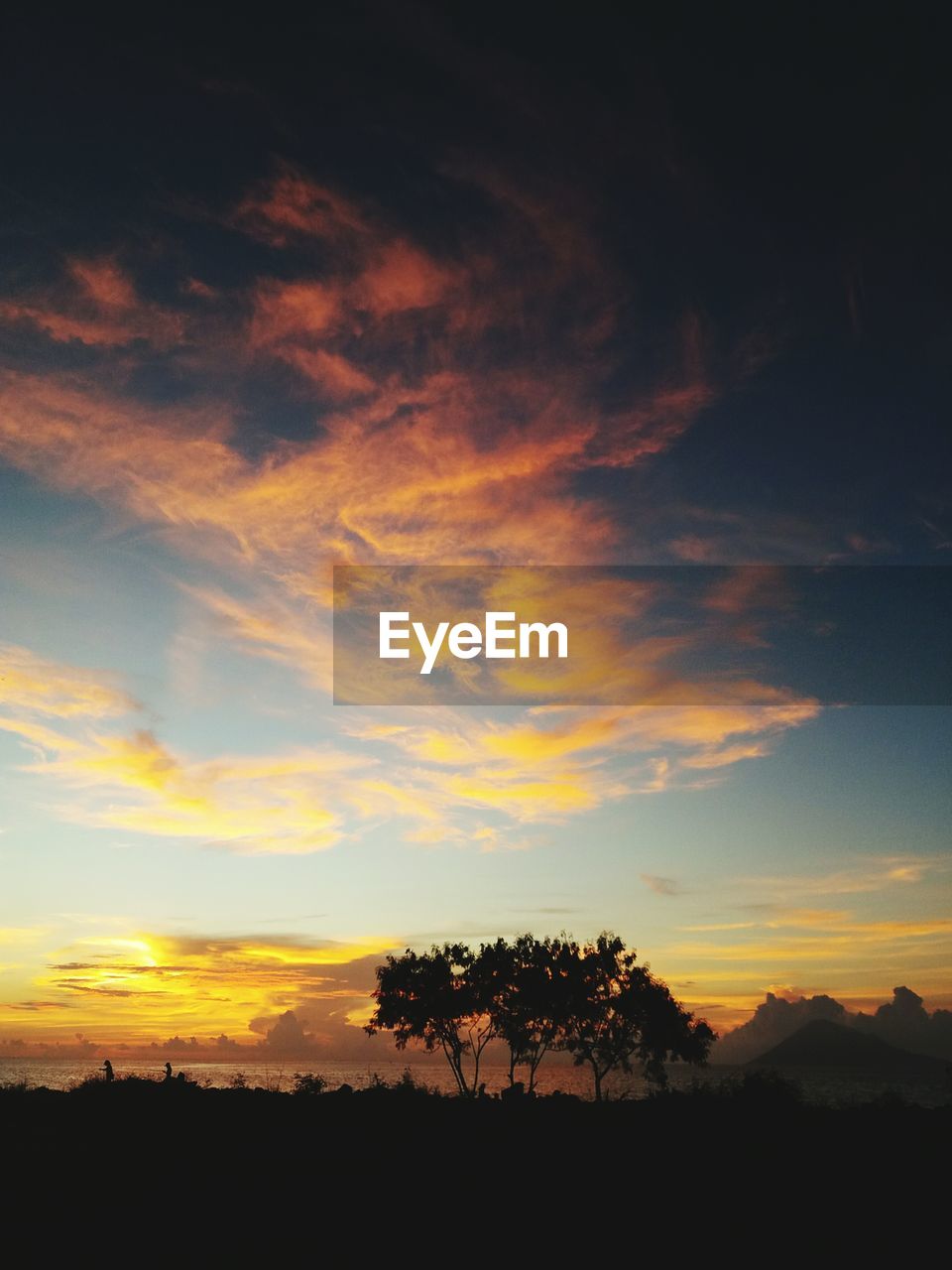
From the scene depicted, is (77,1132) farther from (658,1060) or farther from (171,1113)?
(658,1060)

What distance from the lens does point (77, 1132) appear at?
22406 mm

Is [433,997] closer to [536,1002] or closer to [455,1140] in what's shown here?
[536,1002]

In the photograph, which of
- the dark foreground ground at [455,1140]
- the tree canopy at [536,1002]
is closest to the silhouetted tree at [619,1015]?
the tree canopy at [536,1002]

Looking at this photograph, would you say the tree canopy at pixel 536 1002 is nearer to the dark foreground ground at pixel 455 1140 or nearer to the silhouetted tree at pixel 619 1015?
the silhouetted tree at pixel 619 1015

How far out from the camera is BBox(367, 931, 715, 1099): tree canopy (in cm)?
5228

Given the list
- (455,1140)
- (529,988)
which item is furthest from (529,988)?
(455,1140)

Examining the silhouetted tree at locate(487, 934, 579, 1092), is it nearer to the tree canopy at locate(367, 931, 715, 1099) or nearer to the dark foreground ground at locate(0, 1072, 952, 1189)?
the tree canopy at locate(367, 931, 715, 1099)

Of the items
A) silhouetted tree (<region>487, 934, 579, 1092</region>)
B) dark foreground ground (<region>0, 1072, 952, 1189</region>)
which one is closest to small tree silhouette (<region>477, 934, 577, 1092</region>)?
silhouetted tree (<region>487, 934, 579, 1092</region>)

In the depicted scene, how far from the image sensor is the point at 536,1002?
52906 mm

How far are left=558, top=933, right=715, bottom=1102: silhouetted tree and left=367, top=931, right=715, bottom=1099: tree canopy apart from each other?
0.06 m

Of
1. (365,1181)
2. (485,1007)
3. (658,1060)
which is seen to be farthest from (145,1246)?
(658,1060)

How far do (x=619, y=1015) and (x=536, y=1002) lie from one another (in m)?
5.18

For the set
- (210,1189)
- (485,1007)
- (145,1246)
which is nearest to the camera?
(145,1246)

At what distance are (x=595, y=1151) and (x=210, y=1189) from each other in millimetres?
8627
